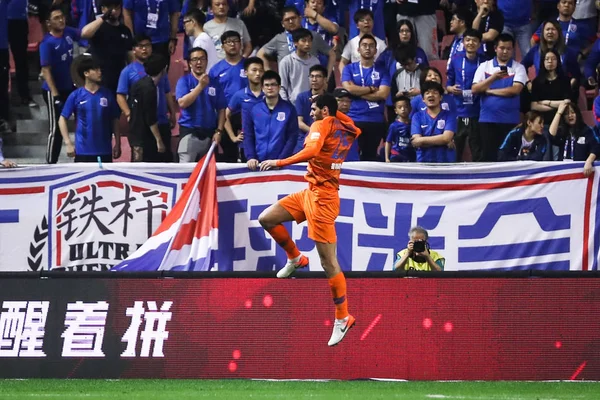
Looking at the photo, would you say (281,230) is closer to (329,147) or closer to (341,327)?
(329,147)

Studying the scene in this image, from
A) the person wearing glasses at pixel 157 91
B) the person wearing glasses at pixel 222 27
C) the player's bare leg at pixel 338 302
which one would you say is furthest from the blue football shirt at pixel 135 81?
the player's bare leg at pixel 338 302

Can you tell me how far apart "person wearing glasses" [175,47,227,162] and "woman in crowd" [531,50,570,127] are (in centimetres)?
397

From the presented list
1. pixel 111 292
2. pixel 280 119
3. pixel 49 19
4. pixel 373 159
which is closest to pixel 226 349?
pixel 111 292

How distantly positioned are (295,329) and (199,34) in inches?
259

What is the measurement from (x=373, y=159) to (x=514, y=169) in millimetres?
2644

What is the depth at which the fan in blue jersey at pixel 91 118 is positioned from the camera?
572 inches

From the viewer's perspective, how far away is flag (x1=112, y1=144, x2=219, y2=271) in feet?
40.4

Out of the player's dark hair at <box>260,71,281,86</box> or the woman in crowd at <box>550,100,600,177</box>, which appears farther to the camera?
the woman in crowd at <box>550,100,600,177</box>

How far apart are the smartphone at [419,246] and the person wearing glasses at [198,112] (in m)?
3.28

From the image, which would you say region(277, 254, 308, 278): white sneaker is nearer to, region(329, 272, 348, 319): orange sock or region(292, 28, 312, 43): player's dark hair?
region(329, 272, 348, 319): orange sock

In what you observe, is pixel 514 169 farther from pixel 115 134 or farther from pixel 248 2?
pixel 248 2

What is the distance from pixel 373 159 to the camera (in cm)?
1484

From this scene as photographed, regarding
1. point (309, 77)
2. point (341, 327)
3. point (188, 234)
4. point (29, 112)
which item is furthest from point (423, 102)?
point (29, 112)

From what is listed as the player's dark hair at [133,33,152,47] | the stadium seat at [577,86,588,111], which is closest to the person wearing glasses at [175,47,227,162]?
the player's dark hair at [133,33,152,47]
